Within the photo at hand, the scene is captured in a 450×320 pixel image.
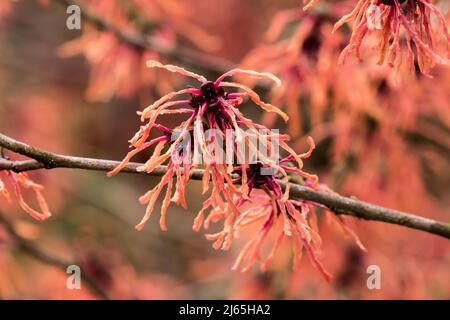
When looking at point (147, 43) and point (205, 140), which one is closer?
point (205, 140)

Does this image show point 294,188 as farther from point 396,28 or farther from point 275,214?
point 396,28

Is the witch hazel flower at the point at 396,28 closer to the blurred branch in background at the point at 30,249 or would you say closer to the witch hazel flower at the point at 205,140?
the witch hazel flower at the point at 205,140

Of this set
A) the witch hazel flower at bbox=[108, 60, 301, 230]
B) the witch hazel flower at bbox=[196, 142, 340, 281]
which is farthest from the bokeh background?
the witch hazel flower at bbox=[108, 60, 301, 230]

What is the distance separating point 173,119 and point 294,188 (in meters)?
3.87

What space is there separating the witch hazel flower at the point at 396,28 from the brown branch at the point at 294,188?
0.28 m

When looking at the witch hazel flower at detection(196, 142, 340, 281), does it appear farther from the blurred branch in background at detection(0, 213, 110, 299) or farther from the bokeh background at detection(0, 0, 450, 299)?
the blurred branch in background at detection(0, 213, 110, 299)

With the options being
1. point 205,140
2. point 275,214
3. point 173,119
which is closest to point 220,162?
point 205,140

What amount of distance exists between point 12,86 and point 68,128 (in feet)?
1.53

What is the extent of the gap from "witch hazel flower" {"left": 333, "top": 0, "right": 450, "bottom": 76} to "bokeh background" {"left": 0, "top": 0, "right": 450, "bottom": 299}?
0.06m

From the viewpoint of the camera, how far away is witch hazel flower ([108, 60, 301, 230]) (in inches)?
47.4

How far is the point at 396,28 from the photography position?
4.07 ft

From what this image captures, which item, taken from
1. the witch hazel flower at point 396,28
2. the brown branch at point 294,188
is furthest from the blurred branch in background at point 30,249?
the witch hazel flower at point 396,28

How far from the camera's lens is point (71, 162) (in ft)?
4.25
